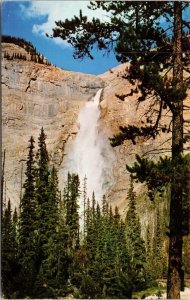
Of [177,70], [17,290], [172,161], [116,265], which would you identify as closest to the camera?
[172,161]

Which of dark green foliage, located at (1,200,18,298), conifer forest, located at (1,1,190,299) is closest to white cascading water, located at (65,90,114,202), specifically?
conifer forest, located at (1,1,190,299)

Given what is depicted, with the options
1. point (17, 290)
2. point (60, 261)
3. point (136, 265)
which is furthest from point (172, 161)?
point (136, 265)

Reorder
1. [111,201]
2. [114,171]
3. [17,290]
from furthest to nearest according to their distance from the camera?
1. [114,171]
2. [111,201]
3. [17,290]

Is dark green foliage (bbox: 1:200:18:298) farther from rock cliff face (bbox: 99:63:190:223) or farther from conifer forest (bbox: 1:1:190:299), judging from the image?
rock cliff face (bbox: 99:63:190:223)

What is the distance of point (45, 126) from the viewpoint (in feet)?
209

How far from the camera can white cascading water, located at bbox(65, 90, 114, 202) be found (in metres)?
57.8

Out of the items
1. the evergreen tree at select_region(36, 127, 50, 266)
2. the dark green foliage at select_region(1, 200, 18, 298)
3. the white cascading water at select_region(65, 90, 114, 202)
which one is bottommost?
the dark green foliage at select_region(1, 200, 18, 298)

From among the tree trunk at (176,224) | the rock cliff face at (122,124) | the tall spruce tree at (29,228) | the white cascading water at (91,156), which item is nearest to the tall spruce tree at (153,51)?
the tree trunk at (176,224)

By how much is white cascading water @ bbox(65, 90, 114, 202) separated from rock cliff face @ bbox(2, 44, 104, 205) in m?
1.25

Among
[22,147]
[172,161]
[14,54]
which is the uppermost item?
[14,54]

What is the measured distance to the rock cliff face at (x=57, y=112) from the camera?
5756 cm

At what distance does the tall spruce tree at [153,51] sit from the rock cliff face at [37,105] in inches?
1854

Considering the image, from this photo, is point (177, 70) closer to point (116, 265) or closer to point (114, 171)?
point (116, 265)

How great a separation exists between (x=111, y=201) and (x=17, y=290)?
3616cm
